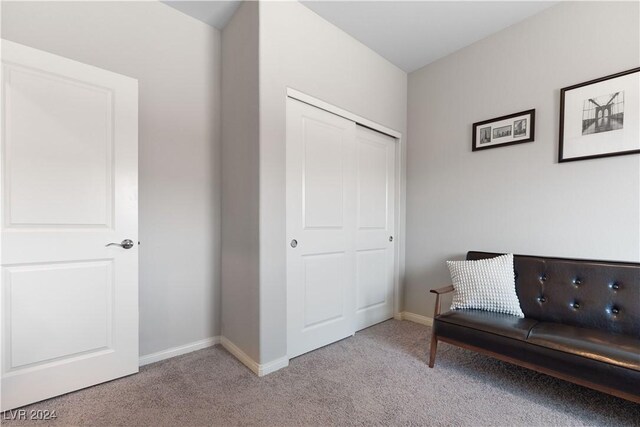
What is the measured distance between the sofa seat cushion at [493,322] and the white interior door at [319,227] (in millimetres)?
859

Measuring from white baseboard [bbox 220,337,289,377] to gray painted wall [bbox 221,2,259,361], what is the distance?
0.04 m

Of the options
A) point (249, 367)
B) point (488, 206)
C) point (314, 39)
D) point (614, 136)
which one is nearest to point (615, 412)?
point (488, 206)

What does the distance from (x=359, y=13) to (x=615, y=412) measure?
3078mm

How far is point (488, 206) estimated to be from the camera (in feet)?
8.45

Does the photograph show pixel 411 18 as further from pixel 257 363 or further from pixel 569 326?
pixel 257 363

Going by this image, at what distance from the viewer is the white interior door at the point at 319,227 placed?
2232mm

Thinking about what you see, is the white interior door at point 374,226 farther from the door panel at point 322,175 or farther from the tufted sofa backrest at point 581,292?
the tufted sofa backrest at point 581,292

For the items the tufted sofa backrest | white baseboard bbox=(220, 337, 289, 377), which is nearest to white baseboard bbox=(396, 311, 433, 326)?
the tufted sofa backrest

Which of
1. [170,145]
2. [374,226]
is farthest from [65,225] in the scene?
[374,226]

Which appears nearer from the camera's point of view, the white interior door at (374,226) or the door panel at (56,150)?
the door panel at (56,150)

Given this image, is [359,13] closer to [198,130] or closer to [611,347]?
[198,130]

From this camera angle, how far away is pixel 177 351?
2264 mm

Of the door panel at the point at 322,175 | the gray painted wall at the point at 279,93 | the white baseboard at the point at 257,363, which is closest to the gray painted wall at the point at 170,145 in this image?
the white baseboard at the point at 257,363

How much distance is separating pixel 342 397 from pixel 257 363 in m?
0.62
